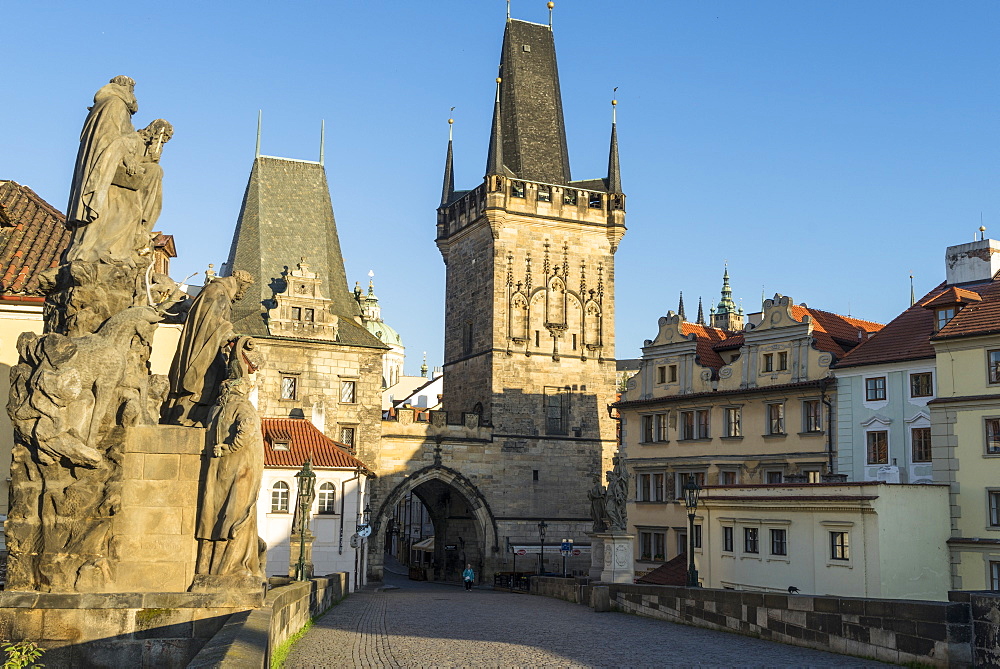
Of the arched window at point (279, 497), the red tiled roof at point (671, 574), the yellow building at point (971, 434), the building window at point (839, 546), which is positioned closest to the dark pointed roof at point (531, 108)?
the arched window at point (279, 497)

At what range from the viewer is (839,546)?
27750 millimetres

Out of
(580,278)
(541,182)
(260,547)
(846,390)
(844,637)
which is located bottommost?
(844,637)

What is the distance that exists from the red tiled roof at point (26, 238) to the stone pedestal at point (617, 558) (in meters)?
15.5

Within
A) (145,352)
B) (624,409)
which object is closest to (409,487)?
(624,409)

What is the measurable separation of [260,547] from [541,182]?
164 feet

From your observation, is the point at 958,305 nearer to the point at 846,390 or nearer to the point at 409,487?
the point at 846,390

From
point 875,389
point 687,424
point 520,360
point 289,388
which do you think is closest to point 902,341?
point 875,389

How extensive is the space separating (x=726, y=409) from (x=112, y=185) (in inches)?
1282

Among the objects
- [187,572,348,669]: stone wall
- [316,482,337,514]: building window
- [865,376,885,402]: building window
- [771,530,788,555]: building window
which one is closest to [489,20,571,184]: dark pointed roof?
[316,482,337,514]: building window

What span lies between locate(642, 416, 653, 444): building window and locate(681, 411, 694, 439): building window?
1905 mm

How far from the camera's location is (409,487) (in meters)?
52.4

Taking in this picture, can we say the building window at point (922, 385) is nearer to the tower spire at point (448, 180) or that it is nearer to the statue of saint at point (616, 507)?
the statue of saint at point (616, 507)

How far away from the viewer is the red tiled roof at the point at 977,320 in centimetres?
2891

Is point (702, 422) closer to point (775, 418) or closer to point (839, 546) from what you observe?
point (775, 418)
